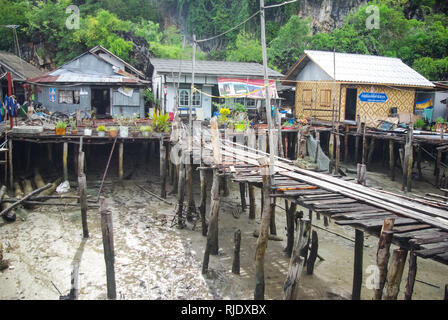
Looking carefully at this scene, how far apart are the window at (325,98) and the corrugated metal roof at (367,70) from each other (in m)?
1.37

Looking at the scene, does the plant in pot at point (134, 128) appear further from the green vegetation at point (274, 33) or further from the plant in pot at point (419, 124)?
the plant in pot at point (419, 124)

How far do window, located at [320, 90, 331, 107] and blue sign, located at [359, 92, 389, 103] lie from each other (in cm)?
183

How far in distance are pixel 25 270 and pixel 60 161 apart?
10629mm

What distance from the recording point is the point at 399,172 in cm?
1986

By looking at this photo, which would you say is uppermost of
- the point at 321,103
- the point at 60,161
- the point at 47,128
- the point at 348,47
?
the point at 348,47

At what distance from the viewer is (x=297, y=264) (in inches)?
264

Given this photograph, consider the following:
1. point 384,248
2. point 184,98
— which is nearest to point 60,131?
point 184,98

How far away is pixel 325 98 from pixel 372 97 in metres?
2.71

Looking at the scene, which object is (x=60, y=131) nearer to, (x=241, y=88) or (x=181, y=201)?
(x=181, y=201)

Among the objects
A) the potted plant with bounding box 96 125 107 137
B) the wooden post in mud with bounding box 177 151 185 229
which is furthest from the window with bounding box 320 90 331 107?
the potted plant with bounding box 96 125 107 137

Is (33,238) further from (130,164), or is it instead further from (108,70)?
(108,70)

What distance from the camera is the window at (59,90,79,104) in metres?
22.4
